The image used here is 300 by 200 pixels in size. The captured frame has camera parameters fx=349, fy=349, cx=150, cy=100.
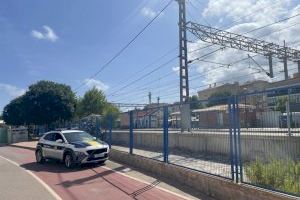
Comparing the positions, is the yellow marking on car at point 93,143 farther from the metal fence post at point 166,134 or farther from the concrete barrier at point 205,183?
the metal fence post at point 166,134

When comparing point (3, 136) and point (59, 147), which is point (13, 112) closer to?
point (3, 136)

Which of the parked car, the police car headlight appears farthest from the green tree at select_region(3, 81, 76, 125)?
the police car headlight

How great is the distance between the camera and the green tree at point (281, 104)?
691 centimetres

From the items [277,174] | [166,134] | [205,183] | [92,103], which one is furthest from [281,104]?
[92,103]

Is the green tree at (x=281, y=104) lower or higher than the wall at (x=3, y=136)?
higher

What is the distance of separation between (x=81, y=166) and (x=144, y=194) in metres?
6.88

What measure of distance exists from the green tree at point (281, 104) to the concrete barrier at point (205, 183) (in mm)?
1638

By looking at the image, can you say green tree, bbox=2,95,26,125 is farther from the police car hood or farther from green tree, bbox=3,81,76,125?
the police car hood

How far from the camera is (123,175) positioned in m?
12.3

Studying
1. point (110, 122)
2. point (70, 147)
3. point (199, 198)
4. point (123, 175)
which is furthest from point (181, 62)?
point (199, 198)

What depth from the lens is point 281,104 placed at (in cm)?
696

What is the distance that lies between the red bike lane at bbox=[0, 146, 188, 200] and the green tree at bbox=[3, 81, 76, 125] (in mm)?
27835

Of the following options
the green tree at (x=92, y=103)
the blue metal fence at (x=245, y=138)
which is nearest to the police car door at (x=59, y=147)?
the blue metal fence at (x=245, y=138)

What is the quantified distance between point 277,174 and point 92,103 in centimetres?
5070
